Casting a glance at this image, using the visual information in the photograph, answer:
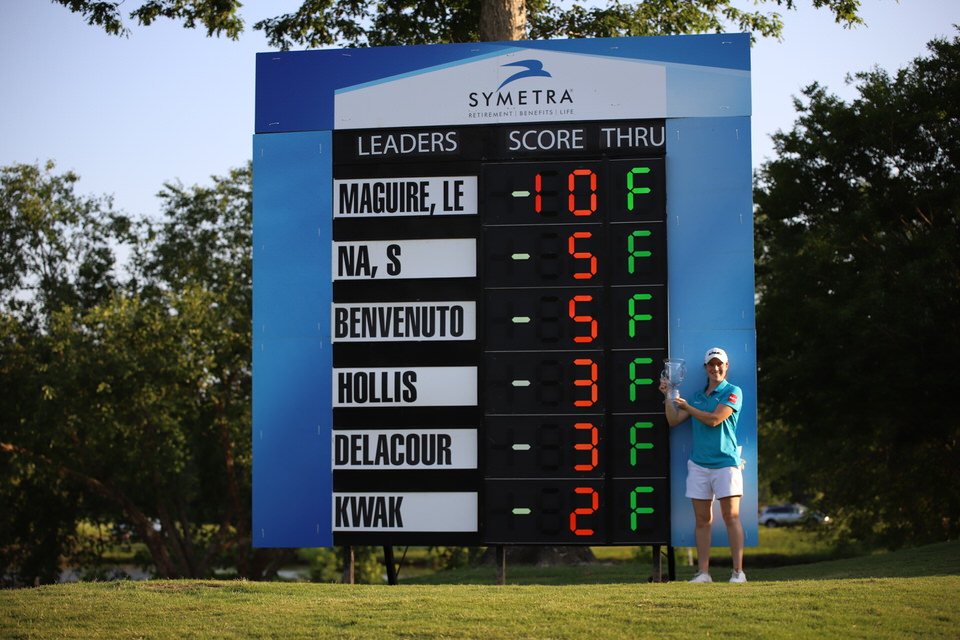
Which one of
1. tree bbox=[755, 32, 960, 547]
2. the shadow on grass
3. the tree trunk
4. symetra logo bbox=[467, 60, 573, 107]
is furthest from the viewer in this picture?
tree bbox=[755, 32, 960, 547]

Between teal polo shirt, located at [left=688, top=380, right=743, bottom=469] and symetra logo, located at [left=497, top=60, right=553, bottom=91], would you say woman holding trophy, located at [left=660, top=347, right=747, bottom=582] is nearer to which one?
teal polo shirt, located at [left=688, top=380, right=743, bottom=469]

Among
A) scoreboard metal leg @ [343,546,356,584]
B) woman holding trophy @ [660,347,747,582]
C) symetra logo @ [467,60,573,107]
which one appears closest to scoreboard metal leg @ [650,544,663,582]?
woman holding trophy @ [660,347,747,582]

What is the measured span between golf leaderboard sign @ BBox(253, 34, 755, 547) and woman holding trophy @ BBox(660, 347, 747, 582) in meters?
0.22

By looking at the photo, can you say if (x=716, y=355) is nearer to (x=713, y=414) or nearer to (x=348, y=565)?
(x=713, y=414)

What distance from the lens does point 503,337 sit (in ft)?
31.7

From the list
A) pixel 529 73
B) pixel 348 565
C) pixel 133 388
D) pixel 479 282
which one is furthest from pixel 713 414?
pixel 133 388

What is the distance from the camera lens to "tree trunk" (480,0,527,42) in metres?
14.6

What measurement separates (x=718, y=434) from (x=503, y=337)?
77.9 inches

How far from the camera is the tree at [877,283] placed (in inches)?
736

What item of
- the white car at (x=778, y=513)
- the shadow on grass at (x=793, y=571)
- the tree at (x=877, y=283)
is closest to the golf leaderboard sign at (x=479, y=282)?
the shadow on grass at (x=793, y=571)

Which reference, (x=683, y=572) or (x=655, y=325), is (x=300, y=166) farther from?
(x=683, y=572)

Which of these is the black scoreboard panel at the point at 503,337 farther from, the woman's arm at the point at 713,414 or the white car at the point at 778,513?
the white car at the point at 778,513

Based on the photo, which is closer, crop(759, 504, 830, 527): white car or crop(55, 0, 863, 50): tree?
crop(55, 0, 863, 50): tree

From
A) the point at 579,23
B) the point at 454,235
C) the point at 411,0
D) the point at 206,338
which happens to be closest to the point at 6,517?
the point at 206,338
